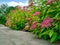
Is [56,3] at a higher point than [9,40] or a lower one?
higher

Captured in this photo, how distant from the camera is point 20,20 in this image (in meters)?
8.52

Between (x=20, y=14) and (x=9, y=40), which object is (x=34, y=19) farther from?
(x=20, y=14)

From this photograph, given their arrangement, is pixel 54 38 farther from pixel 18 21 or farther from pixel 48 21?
pixel 18 21

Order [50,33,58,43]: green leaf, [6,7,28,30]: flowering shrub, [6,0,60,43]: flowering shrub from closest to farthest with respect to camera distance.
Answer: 1. [50,33,58,43]: green leaf
2. [6,0,60,43]: flowering shrub
3. [6,7,28,30]: flowering shrub

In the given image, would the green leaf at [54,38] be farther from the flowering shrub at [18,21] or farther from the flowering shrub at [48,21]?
the flowering shrub at [18,21]

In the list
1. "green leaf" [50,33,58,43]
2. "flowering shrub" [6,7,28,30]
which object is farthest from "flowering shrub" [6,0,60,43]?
"flowering shrub" [6,7,28,30]

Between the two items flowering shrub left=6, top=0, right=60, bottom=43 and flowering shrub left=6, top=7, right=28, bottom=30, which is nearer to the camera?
flowering shrub left=6, top=0, right=60, bottom=43

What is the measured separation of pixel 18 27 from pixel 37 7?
5.84 ft

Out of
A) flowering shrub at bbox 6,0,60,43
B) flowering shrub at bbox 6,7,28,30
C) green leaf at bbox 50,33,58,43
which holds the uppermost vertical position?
flowering shrub at bbox 6,0,60,43

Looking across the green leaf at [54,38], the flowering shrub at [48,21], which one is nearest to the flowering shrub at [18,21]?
the flowering shrub at [48,21]

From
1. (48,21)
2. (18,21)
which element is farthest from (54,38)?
(18,21)

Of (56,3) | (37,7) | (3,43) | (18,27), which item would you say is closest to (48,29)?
(56,3)

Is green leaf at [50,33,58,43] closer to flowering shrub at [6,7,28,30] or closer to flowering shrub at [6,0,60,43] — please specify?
flowering shrub at [6,0,60,43]

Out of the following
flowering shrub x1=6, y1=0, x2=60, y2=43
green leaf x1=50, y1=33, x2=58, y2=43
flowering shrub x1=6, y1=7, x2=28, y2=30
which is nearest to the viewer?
Result: green leaf x1=50, y1=33, x2=58, y2=43
